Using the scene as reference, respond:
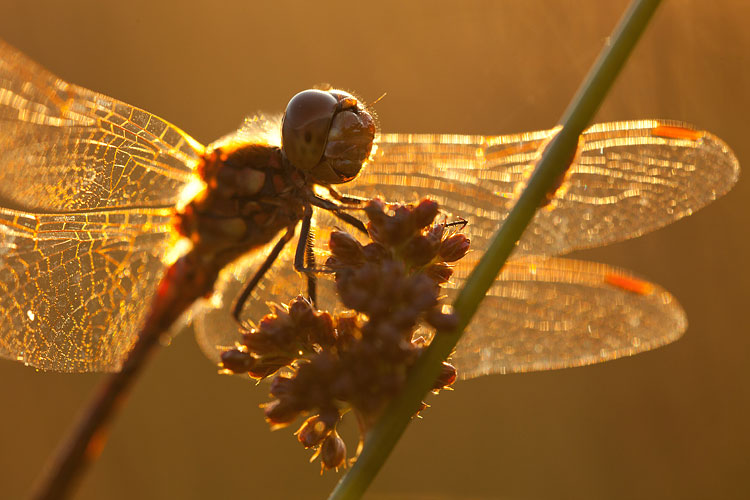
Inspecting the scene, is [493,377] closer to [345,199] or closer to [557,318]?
[557,318]

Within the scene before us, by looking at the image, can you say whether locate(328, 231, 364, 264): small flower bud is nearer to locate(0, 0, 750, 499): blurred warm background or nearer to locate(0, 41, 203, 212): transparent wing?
locate(0, 41, 203, 212): transparent wing

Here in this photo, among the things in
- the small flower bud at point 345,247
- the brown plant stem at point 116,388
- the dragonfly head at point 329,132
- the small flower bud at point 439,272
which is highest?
the dragonfly head at point 329,132

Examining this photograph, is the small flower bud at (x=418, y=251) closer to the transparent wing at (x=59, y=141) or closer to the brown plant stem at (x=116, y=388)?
the brown plant stem at (x=116, y=388)

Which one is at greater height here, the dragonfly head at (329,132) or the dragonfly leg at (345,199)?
the dragonfly head at (329,132)

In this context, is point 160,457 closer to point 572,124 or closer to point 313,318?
point 313,318

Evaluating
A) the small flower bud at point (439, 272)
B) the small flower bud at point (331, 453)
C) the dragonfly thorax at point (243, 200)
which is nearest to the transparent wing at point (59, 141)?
the dragonfly thorax at point (243, 200)
